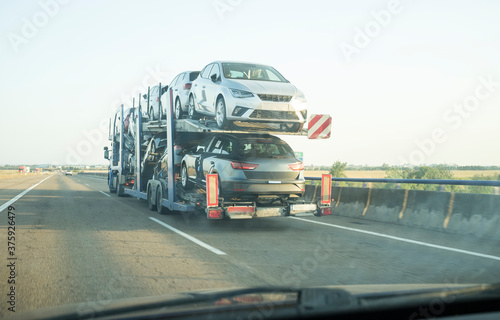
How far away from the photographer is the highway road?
5.65m

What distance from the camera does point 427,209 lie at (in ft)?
37.3

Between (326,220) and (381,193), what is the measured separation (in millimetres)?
1659

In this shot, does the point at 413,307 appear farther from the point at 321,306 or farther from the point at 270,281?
the point at 270,281

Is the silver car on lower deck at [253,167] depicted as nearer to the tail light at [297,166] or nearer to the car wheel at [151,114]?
the tail light at [297,166]

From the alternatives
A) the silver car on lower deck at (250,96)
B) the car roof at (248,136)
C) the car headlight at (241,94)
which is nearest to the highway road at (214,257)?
the car roof at (248,136)

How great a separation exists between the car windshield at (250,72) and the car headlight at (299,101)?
2.93ft

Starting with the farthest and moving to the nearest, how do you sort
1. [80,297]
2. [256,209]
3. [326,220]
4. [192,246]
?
[326,220], [256,209], [192,246], [80,297]

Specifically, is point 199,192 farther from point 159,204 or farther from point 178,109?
point 178,109

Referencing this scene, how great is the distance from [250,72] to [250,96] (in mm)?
1362

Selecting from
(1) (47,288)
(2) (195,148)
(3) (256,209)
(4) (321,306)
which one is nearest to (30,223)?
(2) (195,148)

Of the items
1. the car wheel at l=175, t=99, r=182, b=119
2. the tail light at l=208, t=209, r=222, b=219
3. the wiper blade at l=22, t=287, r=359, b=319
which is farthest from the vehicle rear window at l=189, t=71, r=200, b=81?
the wiper blade at l=22, t=287, r=359, b=319

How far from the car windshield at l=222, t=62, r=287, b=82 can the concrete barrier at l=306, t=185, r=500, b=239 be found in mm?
4203

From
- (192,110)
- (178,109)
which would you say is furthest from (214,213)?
(178,109)

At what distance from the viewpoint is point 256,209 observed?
33.2 feet
